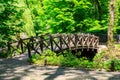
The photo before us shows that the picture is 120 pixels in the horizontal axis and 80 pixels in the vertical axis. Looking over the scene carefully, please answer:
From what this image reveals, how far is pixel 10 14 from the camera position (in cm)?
2122

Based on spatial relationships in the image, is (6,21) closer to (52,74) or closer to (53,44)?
(53,44)

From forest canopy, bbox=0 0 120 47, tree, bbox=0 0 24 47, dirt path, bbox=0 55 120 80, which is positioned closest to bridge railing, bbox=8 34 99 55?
A: tree, bbox=0 0 24 47

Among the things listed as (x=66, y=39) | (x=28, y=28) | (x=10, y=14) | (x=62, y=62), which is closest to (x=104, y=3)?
(x=28, y=28)

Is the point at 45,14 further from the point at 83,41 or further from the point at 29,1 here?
the point at 83,41

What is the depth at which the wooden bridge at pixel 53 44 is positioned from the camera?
20.0m

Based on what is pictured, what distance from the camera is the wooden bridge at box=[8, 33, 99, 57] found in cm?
1995

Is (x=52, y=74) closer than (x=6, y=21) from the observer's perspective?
Yes

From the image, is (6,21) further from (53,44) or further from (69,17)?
(69,17)

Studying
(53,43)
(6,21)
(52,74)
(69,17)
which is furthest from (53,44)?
(69,17)

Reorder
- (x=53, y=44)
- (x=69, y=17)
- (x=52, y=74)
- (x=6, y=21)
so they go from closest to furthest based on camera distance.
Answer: (x=52, y=74), (x=6, y=21), (x=53, y=44), (x=69, y=17)

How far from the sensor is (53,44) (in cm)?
2528

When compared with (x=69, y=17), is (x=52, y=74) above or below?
below

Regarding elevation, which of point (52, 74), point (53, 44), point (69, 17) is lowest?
point (53, 44)

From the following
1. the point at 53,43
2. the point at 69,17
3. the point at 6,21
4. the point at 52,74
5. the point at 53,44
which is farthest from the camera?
the point at 69,17
